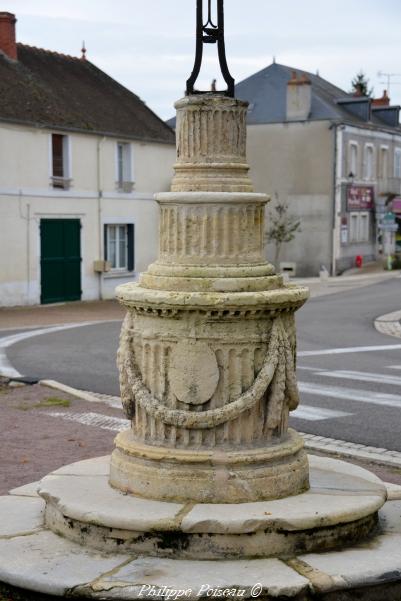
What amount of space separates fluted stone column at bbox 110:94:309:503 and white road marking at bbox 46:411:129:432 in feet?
13.1

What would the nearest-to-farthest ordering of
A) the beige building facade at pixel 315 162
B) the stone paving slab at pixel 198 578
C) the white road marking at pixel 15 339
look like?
the stone paving slab at pixel 198 578, the white road marking at pixel 15 339, the beige building facade at pixel 315 162

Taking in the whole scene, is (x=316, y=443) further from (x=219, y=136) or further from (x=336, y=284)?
(x=336, y=284)

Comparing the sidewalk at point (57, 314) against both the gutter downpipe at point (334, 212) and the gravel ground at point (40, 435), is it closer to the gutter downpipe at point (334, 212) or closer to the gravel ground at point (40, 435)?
the gravel ground at point (40, 435)

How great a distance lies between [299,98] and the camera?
36969 mm

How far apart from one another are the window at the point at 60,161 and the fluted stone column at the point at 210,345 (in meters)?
20.1

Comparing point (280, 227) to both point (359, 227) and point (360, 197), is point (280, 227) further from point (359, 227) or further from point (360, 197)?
point (359, 227)

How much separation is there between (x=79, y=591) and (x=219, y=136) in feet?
10.2

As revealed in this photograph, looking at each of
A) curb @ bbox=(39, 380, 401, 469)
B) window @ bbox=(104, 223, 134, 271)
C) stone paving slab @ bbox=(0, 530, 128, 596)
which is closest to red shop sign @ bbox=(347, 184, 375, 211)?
window @ bbox=(104, 223, 134, 271)

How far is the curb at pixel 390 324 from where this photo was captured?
20.0 metres

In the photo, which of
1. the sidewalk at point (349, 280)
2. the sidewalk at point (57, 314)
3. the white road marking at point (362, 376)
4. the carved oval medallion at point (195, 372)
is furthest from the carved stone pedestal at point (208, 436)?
the sidewalk at point (349, 280)

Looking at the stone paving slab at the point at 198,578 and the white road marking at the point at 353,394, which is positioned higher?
the stone paving slab at the point at 198,578

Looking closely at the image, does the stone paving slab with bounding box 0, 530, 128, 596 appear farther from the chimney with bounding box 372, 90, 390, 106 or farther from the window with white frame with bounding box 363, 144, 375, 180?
the chimney with bounding box 372, 90, 390, 106

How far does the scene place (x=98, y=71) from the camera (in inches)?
1220

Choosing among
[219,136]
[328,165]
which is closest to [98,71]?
Answer: [328,165]
